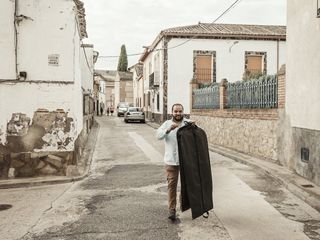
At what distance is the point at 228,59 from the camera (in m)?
29.1

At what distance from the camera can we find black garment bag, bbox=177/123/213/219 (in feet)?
18.6

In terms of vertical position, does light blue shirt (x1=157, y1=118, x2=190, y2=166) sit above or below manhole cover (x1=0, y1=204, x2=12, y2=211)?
above

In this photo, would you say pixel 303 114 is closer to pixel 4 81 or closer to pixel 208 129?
pixel 4 81

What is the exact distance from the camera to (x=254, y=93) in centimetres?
1325

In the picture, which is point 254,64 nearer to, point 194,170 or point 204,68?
point 204,68

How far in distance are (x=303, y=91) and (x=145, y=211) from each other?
4.95 meters

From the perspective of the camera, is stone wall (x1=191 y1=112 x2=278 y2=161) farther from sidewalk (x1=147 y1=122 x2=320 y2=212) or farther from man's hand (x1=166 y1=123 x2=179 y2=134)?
man's hand (x1=166 y1=123 x2=179 y2=134)

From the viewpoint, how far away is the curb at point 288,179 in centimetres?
732

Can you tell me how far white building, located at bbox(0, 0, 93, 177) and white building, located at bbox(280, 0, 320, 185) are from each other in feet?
18.1

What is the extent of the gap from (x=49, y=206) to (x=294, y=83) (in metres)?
6.46

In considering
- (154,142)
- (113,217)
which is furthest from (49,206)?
(154,142)

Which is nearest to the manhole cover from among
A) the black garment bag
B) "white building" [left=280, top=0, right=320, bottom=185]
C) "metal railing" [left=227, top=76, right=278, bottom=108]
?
the black garment bag

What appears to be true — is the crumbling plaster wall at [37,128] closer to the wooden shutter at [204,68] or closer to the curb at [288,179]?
the curb at [288,179]

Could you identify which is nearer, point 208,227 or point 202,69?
point 208,227
